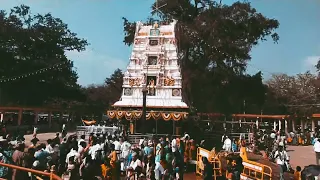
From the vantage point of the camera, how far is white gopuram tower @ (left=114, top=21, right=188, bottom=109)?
1228 inches

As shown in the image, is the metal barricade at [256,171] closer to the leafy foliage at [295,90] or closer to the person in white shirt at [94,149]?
the person in white shirt at [94,149]

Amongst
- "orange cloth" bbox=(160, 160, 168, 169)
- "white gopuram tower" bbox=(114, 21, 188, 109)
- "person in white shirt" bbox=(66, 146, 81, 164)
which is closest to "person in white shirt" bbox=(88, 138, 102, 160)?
"person in white shirt" bbox=(66, 146, 81, 164)

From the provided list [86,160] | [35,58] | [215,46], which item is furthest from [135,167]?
[35,58]

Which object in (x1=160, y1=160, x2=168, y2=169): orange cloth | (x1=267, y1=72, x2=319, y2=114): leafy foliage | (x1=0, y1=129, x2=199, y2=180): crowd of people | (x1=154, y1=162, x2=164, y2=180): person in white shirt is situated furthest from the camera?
(x1=267, y1=72, x2=319, y2=114): leafy foliage

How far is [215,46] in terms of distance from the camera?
1368 inches

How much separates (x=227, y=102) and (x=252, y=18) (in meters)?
9.21

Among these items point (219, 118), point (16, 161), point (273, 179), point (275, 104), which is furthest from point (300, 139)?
point (16, 161)

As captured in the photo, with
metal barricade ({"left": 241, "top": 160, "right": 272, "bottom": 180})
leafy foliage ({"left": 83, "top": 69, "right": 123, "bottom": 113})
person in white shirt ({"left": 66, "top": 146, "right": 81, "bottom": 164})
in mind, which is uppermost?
leafy foliage ({"left": 83, "top": 69, "right": 123, "bottom": 113})

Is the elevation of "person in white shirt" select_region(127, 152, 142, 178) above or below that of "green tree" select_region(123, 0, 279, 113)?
below

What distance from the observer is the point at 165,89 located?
103 ft

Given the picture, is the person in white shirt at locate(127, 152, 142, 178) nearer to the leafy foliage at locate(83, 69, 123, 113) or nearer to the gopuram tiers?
the gopuram tiers

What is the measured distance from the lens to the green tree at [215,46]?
117 ft

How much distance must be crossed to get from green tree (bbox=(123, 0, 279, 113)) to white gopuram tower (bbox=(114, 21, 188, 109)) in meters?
2.35

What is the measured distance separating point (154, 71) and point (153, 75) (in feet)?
1.19
